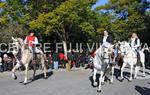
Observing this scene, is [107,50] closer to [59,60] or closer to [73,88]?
[73,88]

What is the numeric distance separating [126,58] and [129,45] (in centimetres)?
69

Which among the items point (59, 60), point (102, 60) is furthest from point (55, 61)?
point (102, 60)

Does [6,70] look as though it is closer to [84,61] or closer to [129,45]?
[84,61]

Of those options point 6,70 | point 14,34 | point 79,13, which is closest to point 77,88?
point 6,70

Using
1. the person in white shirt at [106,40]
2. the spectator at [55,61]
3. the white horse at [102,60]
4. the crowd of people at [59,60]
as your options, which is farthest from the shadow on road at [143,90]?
the spectator at [55,61]

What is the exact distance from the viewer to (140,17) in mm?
52844

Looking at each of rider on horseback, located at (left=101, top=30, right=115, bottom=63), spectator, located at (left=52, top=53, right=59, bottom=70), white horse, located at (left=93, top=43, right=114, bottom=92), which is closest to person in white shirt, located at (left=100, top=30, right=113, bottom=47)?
rider on horseback, located at (left=101, top=30, right=115, bottom=63)

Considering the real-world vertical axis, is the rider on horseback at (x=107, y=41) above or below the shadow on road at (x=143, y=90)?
above

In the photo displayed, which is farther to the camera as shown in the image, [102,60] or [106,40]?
Result: [106,40]

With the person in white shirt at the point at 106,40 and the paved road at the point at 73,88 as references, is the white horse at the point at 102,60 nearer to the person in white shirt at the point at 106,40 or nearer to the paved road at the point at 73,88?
the person in white shirt at the point at 106,40

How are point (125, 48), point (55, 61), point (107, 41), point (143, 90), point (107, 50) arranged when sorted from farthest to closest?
1. point (55, 61)
2. point (125, 48)
3. point (107, 41)
4. point (143, 90)
5. point (107, 50)

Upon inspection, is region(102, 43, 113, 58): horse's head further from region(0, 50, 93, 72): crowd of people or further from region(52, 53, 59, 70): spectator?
region(52, 53, 59, 70): spectator

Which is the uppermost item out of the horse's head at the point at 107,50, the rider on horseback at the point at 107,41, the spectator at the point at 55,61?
the rider on horseback at the point at 107,41

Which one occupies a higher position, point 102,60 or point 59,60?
point 102,60
